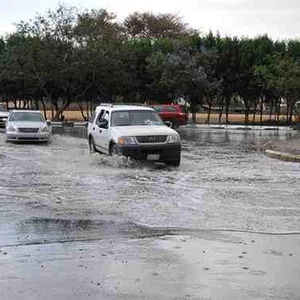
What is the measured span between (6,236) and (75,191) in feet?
14.4

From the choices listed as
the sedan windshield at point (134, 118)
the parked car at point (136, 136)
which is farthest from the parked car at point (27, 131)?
the sedan windshield at point (134, 118)

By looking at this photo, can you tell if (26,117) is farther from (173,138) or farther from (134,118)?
(173,138)

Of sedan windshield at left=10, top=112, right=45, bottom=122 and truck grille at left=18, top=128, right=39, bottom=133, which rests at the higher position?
sedan windshield at left=10, top=112, right=45, bottom=122

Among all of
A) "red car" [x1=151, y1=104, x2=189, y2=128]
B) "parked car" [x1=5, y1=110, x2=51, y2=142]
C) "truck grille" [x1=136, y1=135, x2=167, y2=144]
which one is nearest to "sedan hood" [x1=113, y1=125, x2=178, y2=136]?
"truck grille" [x1=136, y1=135, x2=167, y2=144]

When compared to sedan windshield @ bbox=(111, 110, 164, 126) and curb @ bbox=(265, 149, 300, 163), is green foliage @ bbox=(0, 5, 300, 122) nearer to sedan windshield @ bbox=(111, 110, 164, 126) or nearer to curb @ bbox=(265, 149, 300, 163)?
curb @ bbox=(265, 149, 300, 163)

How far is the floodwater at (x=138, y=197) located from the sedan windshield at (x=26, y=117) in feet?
25.1

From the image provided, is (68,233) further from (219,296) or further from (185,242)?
(219,296)

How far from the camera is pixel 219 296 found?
237 inches

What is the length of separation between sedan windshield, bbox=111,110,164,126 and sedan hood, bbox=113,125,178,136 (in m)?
0.42

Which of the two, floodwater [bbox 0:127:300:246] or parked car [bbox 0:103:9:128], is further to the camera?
parked car [bbox 0:103:9:128]

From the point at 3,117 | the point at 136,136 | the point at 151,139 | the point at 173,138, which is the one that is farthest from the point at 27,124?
the point at 3,117

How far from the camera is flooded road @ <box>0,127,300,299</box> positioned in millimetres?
9102

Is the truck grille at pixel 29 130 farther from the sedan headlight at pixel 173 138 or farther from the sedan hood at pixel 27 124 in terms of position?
the sedan headlight at pixel 173 138

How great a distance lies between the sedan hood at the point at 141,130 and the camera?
1841 centimetres
